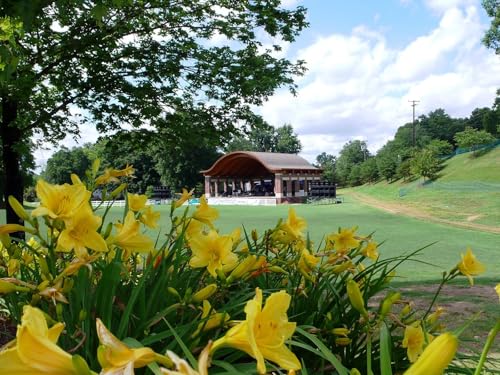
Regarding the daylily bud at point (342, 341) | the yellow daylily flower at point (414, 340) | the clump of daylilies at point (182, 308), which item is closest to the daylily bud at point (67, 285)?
the clump of daylilies at point (182, 308)

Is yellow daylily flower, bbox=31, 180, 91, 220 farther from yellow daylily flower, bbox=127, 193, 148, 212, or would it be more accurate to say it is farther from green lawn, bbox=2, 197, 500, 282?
green lawn, bbox=2, 197, 500, 282

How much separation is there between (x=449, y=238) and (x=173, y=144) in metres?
9.32

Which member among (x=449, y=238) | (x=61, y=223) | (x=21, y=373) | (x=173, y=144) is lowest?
(x=449, y=238)

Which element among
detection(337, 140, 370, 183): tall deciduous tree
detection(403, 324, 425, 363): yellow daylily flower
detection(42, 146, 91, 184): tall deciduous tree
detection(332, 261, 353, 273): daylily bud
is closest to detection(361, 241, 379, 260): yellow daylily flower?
detection(332, 261, 353, 273): daylily bud

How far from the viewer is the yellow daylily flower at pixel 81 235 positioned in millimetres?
1078

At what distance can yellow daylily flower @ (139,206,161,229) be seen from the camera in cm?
161

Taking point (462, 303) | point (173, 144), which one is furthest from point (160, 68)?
point (462, 303)

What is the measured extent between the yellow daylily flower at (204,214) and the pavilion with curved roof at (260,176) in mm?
37329

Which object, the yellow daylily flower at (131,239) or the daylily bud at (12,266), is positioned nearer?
the yellow daylily flower at (131,239)

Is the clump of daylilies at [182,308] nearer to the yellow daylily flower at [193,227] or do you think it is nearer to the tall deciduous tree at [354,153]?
the yellow daylily flower at [193,227]

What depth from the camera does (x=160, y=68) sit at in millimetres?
6492

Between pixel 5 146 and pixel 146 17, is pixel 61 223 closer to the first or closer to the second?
pixel 146 17

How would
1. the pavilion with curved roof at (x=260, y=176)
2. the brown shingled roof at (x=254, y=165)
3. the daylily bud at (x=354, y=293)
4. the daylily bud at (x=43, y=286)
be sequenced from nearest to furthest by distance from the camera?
1. the daylily bud at (x=354, y=293)
2. the daylily bud at (x=43, y=286)
3. the pavilion with curved roof at (x=260, y=176)
4. the brown shingled roof at (x=254, y=165)

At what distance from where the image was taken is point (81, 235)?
1115 millimetres
